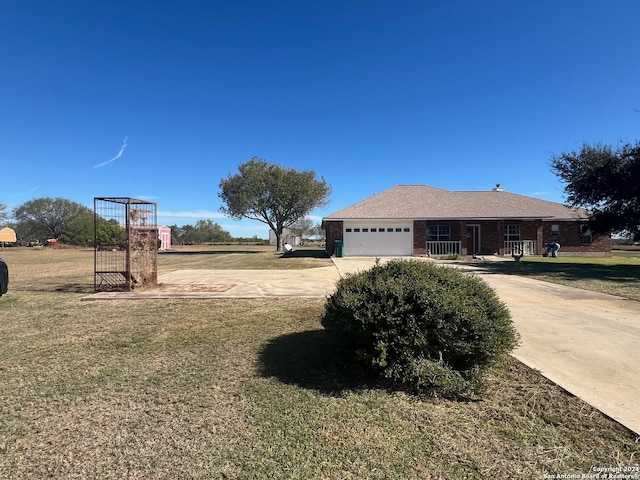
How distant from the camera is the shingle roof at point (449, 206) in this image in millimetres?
24859

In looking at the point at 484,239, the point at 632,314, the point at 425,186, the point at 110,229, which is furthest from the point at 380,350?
the point at 425,186

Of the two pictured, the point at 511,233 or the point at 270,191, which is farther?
the point at 270,191

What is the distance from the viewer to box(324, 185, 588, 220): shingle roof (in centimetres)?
2486

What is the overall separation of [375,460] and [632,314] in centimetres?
681

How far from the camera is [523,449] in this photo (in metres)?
2.51

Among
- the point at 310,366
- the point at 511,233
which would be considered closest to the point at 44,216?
the point at 511,233

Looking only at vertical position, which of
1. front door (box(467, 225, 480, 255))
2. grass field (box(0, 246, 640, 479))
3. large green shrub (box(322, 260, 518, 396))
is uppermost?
front door (box(467, 225, 480, 255))

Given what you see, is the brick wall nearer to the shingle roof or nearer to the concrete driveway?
the shingle roof

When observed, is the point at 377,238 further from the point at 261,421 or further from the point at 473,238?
the point at 261,421

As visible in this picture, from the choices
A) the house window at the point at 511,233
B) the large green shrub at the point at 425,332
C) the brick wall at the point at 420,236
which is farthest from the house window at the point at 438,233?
the large green shrub at the point at 425,332

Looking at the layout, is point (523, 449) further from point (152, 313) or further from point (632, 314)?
point (152, 313)

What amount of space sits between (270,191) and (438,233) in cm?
1668

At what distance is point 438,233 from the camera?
2497 centimetres

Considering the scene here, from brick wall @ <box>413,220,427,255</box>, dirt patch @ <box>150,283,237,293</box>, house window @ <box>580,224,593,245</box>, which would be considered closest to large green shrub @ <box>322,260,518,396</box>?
dirt patch @ <box>150,283,237,293</box>
